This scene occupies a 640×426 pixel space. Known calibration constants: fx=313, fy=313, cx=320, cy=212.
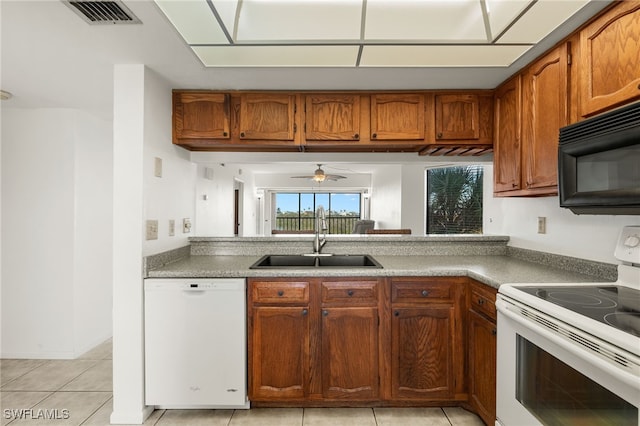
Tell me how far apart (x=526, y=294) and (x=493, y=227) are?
1.60 metres

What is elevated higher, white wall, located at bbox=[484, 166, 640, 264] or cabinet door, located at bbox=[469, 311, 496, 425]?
white wall, located at bbox=[484, 166, 640, 264]

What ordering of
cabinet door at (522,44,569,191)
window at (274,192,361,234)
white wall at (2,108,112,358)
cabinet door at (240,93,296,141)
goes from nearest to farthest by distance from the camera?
→ cabinet door at (522,44,569,191), cabinet door at (240,93,296,141), white wall at (2,108,112,358), window at (274,192,361,234)

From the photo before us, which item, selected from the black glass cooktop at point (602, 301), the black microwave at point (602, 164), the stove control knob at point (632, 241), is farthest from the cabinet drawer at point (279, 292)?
the stove control knob at point (632, 241)

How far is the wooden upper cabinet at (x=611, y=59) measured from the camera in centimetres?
125

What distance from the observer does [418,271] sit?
191 centimetres

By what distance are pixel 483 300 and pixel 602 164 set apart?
86 centimetres

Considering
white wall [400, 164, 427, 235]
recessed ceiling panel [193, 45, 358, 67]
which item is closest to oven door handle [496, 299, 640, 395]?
recessed ceiling panel [193, 45, 358, 67]

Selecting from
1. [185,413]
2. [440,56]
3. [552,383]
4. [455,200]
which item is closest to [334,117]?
[440,56]

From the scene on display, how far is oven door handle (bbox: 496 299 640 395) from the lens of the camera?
87 centimetres

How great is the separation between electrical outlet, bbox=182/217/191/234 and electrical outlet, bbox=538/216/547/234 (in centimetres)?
256

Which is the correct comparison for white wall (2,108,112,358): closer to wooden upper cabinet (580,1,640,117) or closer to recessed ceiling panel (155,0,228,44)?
recessed ceiling panel (155,0,228,44)

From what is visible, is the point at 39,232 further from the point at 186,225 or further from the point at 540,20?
the point at 540,20

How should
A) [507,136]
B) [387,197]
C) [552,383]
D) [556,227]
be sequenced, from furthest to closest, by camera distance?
[387,197] → [507,136] → [556,227] → [552,383]

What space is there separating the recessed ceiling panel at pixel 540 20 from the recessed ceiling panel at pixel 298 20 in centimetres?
76
